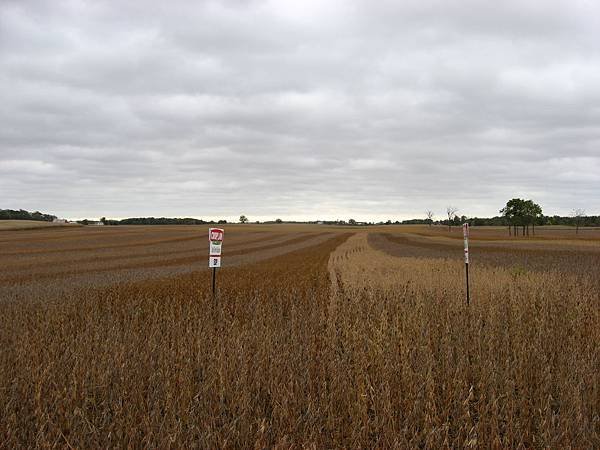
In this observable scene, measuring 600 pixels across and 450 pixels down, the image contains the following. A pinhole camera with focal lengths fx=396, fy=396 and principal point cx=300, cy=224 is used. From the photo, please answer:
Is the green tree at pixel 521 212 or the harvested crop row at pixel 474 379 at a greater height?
the green tree at pixel 521 212

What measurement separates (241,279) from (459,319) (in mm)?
11534

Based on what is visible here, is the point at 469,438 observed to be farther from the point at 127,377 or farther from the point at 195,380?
the point at 127,377

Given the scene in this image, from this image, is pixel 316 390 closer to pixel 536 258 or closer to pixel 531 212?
pixel 536 258

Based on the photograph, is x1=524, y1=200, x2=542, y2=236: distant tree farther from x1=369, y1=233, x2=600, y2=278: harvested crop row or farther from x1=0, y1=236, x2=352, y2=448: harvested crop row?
x1=0, y1=236, x2=352, y2=448: harvested crop row

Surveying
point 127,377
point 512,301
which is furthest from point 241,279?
point 127,377

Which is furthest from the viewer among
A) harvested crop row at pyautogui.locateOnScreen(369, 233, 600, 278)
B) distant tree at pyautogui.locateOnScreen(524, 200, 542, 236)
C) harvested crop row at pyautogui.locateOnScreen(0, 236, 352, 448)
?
distant tree at pyautogui.locateOnScreen(524, 200, 542, 236)

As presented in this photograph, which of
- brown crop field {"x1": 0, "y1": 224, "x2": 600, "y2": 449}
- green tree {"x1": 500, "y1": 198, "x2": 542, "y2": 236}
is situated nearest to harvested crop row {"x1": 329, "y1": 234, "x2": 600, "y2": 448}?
brown crop field {"x1": 0, "y1": 224, "x2": 600, "y2": 449}

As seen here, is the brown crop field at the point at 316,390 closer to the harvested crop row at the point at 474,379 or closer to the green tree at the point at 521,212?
the harvested crop row at the point at 474,379

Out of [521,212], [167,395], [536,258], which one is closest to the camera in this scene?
[167,395]

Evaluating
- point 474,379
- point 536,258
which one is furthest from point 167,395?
point 536,258

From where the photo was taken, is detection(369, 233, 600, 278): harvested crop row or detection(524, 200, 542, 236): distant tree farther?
detection(524, 200, 542, 236): distant tree

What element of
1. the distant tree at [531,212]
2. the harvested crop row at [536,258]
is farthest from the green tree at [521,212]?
the harvested crop row at [536,258]

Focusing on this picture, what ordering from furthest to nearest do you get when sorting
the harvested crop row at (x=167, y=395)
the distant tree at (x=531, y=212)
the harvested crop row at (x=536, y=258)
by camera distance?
the distant tree at (x=531, y=212) < the harvested crop row at (x=536, y=258) < the harvested crop row at (x=167, y=395)

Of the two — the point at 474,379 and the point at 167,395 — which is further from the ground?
the point at 167,395
